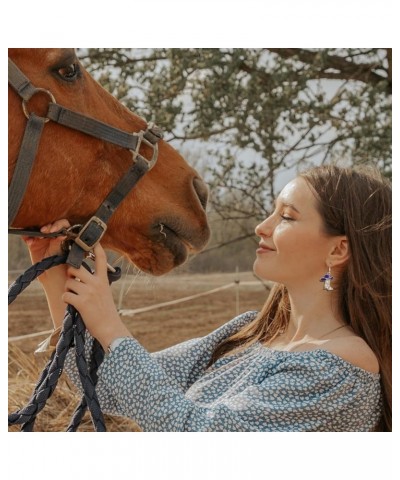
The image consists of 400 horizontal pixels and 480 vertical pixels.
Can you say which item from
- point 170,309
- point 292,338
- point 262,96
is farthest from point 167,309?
point 292,338

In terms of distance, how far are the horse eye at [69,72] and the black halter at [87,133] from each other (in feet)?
0.25

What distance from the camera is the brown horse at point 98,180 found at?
168 cm

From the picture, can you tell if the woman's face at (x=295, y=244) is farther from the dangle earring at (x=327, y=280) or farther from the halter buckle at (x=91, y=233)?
the halter buckle at (x=91, y=233)

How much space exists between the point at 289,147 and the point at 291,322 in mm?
2875

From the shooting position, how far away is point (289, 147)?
4684mm

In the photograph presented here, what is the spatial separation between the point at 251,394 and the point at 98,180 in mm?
657

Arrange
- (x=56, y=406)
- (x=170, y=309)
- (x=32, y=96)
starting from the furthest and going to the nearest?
(x=170, y=309) → (x=56, y=406) → (x=32, y=96)

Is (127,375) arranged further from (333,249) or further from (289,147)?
(289,147)

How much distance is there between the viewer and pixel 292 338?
191 centimetres

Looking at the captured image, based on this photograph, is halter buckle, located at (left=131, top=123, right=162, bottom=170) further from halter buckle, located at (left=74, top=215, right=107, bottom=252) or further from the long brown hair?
the long brown hair

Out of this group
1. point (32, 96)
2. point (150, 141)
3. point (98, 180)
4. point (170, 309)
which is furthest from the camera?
point (170, 309)

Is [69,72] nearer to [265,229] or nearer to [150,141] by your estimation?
[150,141]
